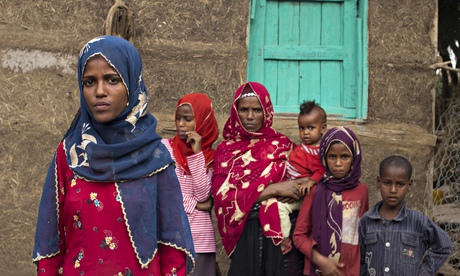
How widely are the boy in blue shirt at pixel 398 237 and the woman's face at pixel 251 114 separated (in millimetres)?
898

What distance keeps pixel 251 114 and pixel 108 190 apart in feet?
6.84

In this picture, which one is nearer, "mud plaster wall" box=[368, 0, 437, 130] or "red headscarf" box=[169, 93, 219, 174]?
"red headscarf" box=[169, 93, 219, 174]

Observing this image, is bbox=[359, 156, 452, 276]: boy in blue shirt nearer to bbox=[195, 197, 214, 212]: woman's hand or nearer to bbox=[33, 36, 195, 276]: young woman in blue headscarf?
bbox=[195, 197, 214, 212]: woman's hand

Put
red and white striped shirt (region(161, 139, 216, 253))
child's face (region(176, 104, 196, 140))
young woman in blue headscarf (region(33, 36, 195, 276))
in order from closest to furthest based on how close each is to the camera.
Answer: young woman in blue headscarf (region(33, 36, 195, 276)) → red and white striped shirt (region(161, 139, 216, 253)) → child's face (region(176, 104, 196, 140))

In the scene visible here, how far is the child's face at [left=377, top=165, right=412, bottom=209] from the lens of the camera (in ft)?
14.1

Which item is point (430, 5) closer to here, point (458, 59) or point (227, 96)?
point (227, 96)

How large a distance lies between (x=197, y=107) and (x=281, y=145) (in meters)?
0.66

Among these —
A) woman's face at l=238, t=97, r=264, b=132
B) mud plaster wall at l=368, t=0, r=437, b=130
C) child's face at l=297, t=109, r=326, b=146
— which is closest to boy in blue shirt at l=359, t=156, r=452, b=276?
child's face at l=297, t=109, r=326, b=146

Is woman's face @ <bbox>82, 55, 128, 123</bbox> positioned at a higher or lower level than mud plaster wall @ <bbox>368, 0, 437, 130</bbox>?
lower

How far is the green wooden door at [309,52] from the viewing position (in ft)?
20.2

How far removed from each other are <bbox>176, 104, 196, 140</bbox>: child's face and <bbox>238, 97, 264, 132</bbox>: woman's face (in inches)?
14.4

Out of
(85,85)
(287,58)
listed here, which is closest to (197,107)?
(287,58)

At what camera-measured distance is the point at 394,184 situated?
4.32 meters

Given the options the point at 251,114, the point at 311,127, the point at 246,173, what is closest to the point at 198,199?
→ the point at 246,173
